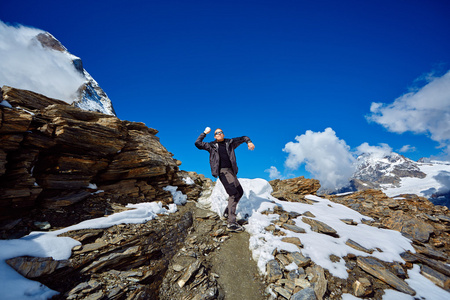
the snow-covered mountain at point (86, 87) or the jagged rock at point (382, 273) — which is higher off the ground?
the snow-covered mountain at point (86, 87)

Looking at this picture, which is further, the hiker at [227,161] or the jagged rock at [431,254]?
the hiker at [227,161]

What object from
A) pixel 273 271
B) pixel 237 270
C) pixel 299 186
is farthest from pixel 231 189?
pixel 299 186

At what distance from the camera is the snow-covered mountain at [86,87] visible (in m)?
136

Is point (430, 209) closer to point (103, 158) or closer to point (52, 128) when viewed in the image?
point (103, 158)

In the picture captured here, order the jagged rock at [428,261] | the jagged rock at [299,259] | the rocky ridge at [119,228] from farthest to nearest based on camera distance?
the jagged rock at [428,261] < the jagged rock at [299,259] < the rocky ridge at [119,228]

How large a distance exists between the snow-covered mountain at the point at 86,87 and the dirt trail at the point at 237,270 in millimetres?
154796

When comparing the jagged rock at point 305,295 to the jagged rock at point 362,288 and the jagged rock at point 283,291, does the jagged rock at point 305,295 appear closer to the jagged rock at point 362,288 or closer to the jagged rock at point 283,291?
the jagged rock at point 283,291

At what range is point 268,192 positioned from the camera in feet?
44.9

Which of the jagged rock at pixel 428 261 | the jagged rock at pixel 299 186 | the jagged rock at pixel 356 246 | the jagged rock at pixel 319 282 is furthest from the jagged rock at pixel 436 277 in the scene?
the jagged rock at pixel 299 186

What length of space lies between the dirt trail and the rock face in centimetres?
765

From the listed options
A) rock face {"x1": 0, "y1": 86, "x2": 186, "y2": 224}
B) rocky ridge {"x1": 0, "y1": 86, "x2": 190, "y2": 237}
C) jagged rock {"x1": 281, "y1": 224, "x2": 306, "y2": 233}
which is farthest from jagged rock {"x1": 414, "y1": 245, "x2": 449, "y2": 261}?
rock face {"x1": 0, "y1": 86, "x2": 186, "y2": 224}

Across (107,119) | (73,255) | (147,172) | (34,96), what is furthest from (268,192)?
(34,96)

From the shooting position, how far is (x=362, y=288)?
5648 millimetres

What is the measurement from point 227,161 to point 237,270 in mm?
5222
